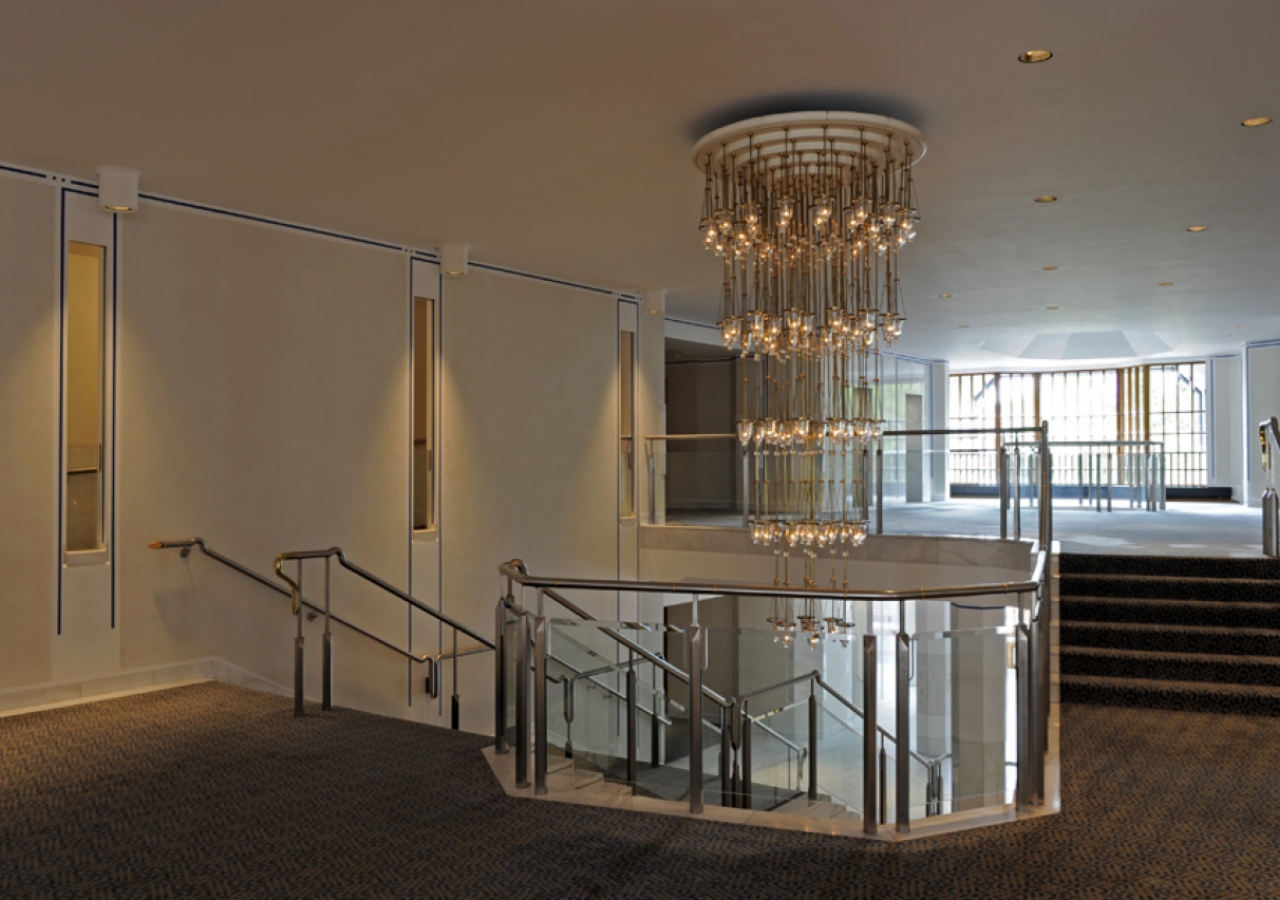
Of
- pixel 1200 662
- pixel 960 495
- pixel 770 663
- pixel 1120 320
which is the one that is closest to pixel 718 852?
pixel 770 663

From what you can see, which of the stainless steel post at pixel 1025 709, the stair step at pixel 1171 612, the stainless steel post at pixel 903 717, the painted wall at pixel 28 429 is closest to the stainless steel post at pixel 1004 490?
the stair step at pixel 1171 612

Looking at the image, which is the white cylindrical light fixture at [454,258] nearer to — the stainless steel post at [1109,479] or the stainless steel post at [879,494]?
the stainless steel post at [879,494]

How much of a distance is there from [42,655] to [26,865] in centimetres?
311

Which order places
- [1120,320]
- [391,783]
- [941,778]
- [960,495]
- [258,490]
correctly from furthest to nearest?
[1120,320]
[960,495]
[258,490]
[391,783]
[941,778]

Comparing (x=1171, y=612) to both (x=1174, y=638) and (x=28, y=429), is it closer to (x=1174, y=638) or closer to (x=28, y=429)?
(x=1174, y=638)

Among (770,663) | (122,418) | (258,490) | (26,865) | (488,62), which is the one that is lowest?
(26,865)

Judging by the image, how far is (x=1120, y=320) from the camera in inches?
560

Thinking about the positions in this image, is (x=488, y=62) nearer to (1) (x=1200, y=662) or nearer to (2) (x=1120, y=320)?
(1) (x=1200, y=662)

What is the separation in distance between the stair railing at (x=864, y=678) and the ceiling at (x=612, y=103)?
7.94 feet

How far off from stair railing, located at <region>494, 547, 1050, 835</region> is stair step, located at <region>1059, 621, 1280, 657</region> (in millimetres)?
2613

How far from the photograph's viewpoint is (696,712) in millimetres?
4215

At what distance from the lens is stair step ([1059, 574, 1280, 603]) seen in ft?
24.4

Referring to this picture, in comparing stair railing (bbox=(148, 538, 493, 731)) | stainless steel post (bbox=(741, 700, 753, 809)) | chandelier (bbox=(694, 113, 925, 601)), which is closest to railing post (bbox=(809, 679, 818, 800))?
stainless steel post (bbox=(741, 700, 753, 809))

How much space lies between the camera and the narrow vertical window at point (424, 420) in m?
9.17
